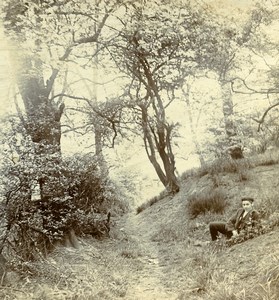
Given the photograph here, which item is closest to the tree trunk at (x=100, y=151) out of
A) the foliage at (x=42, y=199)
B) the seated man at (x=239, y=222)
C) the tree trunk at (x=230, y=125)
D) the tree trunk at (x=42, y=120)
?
the foliage at (x=42, y=199)

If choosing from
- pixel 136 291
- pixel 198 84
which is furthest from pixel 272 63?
pixel 136 291

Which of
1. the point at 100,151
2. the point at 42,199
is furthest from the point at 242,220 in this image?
the point at 100,151

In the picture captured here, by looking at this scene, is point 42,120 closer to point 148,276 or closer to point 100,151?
point 100,151

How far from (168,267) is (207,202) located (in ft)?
5.91

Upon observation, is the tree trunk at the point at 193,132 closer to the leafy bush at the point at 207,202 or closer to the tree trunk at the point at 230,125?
the tree trunk at the point at 230,125

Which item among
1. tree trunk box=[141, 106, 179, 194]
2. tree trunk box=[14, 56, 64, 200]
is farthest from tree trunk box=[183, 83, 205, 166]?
tree trunk box=[14, 56, 64, 200]

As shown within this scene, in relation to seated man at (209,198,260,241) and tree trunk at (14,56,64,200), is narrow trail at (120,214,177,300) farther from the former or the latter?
tree trunk at (14,56,64,200)

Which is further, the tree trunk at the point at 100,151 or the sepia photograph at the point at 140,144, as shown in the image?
the tree trunk at the point at 100,151

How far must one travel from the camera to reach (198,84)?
703cm

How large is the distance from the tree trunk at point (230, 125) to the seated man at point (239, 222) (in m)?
1.65

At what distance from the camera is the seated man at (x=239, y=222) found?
195 inches

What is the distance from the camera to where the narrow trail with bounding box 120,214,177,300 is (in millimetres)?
4091

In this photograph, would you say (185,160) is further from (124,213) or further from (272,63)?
(272,63)

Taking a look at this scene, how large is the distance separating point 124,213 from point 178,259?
13.6 feet
